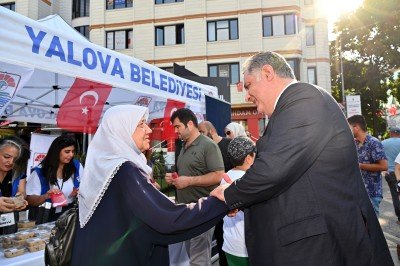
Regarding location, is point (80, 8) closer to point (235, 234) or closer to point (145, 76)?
point (145, 76)

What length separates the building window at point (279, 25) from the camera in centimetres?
2312

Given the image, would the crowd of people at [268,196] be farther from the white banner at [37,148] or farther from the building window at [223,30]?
the building window at [223,30]

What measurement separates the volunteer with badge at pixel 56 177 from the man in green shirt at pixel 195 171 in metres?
1.28

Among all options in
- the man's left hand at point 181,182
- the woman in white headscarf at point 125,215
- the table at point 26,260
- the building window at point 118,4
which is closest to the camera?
the woman in white headscarf at point 125,215

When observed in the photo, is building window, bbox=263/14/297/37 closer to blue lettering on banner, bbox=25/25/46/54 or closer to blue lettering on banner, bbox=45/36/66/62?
blue lettering on banner, bbox=45/36/66/62

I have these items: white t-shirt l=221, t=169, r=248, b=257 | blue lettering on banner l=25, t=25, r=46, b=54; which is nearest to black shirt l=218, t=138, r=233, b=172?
white t-shirt l=221, t=169, r=248, b=257

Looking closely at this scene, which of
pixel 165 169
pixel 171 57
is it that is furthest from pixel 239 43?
pixel 165 169

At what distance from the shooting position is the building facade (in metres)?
23.3

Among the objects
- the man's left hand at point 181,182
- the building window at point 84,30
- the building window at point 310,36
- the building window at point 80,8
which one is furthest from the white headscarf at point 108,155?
the building window at point 80,8

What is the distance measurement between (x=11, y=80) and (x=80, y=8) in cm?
2867

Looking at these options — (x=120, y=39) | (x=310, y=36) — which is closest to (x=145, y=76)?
(x=120, y=39)

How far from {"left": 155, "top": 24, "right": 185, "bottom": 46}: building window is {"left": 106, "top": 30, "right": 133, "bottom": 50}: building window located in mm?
2199

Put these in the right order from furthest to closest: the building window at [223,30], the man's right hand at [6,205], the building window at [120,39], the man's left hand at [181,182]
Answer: the building window at [120,39] → the building window at [223,30] → the man's left hand at [181,182] → the man's right hand at [6,205]

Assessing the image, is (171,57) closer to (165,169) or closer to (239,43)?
(239,43)
